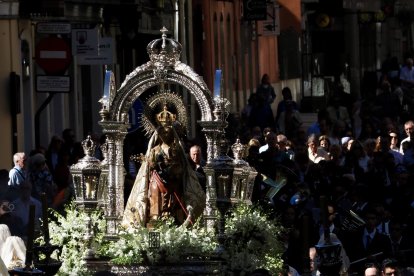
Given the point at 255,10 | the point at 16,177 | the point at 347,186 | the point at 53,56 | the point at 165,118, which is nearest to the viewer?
the point at 165,118

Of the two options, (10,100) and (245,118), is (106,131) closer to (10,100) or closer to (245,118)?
(10,100)

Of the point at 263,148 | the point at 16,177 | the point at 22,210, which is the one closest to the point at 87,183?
the point at 22,210

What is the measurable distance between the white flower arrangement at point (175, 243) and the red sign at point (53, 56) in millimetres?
7774

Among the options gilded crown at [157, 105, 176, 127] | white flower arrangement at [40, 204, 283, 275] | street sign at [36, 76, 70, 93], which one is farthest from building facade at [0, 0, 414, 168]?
white flower arrangement at [40, 204, 283, 275]

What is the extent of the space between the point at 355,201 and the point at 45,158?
4158 millimetres

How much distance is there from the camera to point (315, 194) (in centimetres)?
2777

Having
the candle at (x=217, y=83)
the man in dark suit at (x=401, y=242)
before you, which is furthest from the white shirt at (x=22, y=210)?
the man in dark suit at (x=401, y=242)

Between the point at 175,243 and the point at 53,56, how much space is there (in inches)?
368

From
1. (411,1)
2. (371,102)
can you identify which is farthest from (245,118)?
(411,1)

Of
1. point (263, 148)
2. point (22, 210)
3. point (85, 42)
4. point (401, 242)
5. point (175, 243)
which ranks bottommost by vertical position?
point (401, 242)

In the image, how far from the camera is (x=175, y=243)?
73.8 ft

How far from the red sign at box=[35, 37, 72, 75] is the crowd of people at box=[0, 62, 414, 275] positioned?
928 mm

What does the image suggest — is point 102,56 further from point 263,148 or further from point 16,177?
point 16,177

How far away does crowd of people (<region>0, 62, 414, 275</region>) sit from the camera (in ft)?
82.2
